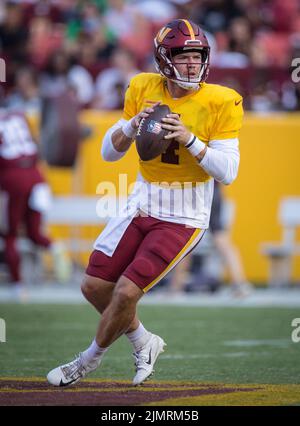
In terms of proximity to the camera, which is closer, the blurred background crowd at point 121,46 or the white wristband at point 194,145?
the white wristband at point 194,145

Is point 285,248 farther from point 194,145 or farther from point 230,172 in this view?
point 194,145

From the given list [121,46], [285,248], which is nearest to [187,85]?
[285,248]

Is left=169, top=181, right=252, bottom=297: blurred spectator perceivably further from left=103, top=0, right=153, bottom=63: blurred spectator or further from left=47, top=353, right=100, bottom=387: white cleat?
left=47, top=353, right=100, bottom=387: white cleat

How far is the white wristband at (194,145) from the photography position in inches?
197

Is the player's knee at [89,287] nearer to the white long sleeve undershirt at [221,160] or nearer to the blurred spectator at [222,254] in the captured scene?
the white long sleeve undershirt at [221,160]

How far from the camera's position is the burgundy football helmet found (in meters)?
5.19

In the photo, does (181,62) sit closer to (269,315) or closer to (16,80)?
(269,315)

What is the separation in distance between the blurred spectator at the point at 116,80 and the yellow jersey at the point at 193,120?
624 cm

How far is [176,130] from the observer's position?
16.4 feet

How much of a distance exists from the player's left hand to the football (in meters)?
0.02

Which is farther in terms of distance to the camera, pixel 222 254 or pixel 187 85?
pixel 222 254

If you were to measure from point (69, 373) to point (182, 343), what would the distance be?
2.02 meters

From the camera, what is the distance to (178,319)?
330 inches

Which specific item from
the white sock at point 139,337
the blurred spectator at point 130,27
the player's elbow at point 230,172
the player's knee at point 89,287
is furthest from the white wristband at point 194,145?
the blurred spectator at point 130,27
